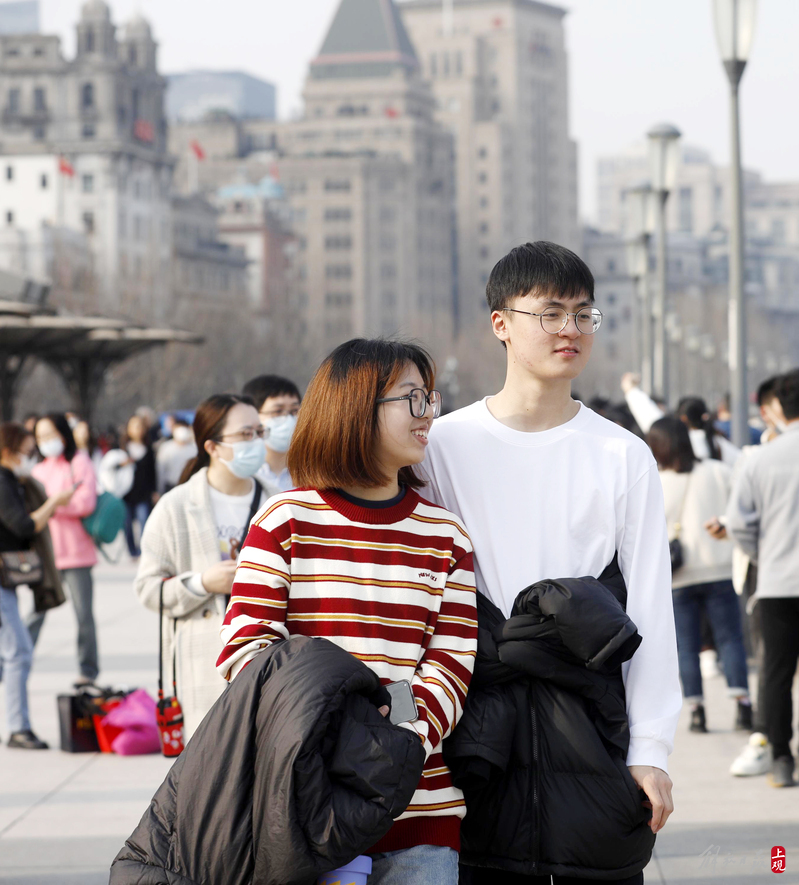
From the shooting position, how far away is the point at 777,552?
626 centimetres

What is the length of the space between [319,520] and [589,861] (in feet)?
2.95

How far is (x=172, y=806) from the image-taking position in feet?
8.57

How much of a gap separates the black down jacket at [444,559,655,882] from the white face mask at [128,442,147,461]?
16.6m

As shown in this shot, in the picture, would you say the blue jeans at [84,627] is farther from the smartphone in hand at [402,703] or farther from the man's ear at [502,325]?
the smartphone in hand at [402,703]

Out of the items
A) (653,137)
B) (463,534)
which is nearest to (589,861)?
(463,534)

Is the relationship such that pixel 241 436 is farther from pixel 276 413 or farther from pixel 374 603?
pixel 374 603

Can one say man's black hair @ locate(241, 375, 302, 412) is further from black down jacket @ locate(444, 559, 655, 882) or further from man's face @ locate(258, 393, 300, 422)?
black down jacket @ locate(444, 559, 655, 882)

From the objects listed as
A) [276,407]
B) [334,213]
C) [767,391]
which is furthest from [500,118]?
[276,407]

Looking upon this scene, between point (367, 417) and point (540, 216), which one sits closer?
point (367, 417)

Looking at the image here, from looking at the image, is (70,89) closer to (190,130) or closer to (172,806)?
(190,130)

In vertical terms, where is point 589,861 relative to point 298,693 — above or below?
below

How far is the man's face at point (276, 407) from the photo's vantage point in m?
6.06

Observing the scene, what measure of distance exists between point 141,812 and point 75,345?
53.6 feet

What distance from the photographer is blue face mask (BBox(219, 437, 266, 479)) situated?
504 centimetres
